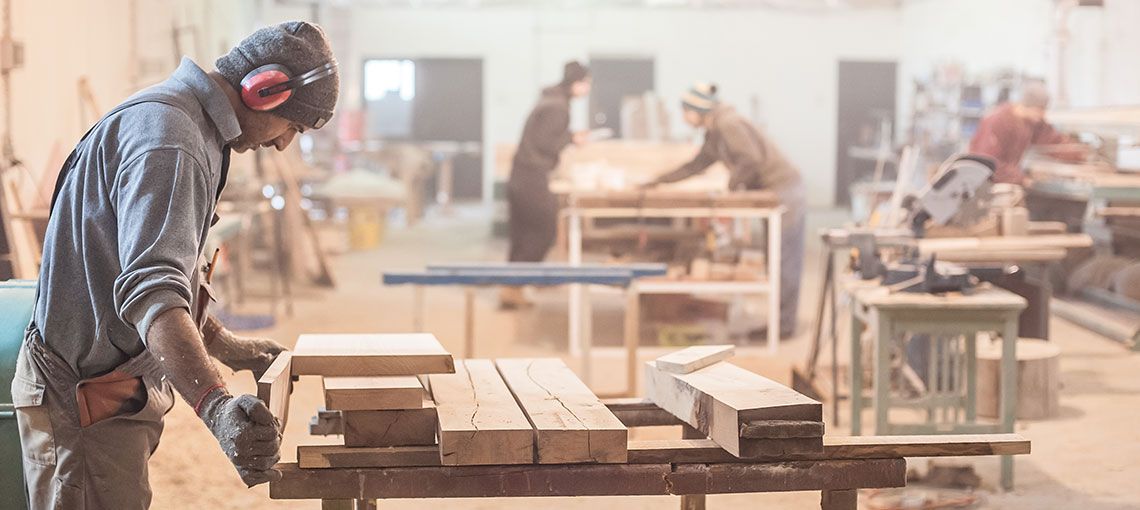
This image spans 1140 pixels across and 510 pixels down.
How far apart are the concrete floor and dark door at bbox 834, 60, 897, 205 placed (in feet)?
20.9

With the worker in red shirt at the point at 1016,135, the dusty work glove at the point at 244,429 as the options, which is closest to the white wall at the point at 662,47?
the worker in red shirt at the point at 1016,135

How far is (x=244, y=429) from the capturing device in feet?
6.81

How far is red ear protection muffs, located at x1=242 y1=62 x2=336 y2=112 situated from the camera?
7.87 feet

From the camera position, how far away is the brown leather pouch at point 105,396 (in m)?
2.37

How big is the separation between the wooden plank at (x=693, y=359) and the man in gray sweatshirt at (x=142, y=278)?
897 millimetres

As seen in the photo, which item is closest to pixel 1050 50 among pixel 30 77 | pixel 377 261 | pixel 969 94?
pixel 969 94

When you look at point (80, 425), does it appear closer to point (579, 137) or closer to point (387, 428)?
point (387, 428)

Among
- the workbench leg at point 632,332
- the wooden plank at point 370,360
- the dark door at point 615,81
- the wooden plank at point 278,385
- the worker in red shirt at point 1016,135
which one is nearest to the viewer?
the wooden plank at point 278,385

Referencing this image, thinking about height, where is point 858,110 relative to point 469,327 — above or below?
above

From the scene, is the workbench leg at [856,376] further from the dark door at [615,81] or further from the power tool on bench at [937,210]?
the dark door at [615,81]

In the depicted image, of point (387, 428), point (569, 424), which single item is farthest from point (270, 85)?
point (569, 424)

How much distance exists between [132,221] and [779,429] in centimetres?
119

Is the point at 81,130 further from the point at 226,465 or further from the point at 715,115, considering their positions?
the point at 715,115

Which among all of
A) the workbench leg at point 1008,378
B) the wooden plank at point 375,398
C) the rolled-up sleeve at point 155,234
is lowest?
the workbench leg at point 1008,378
